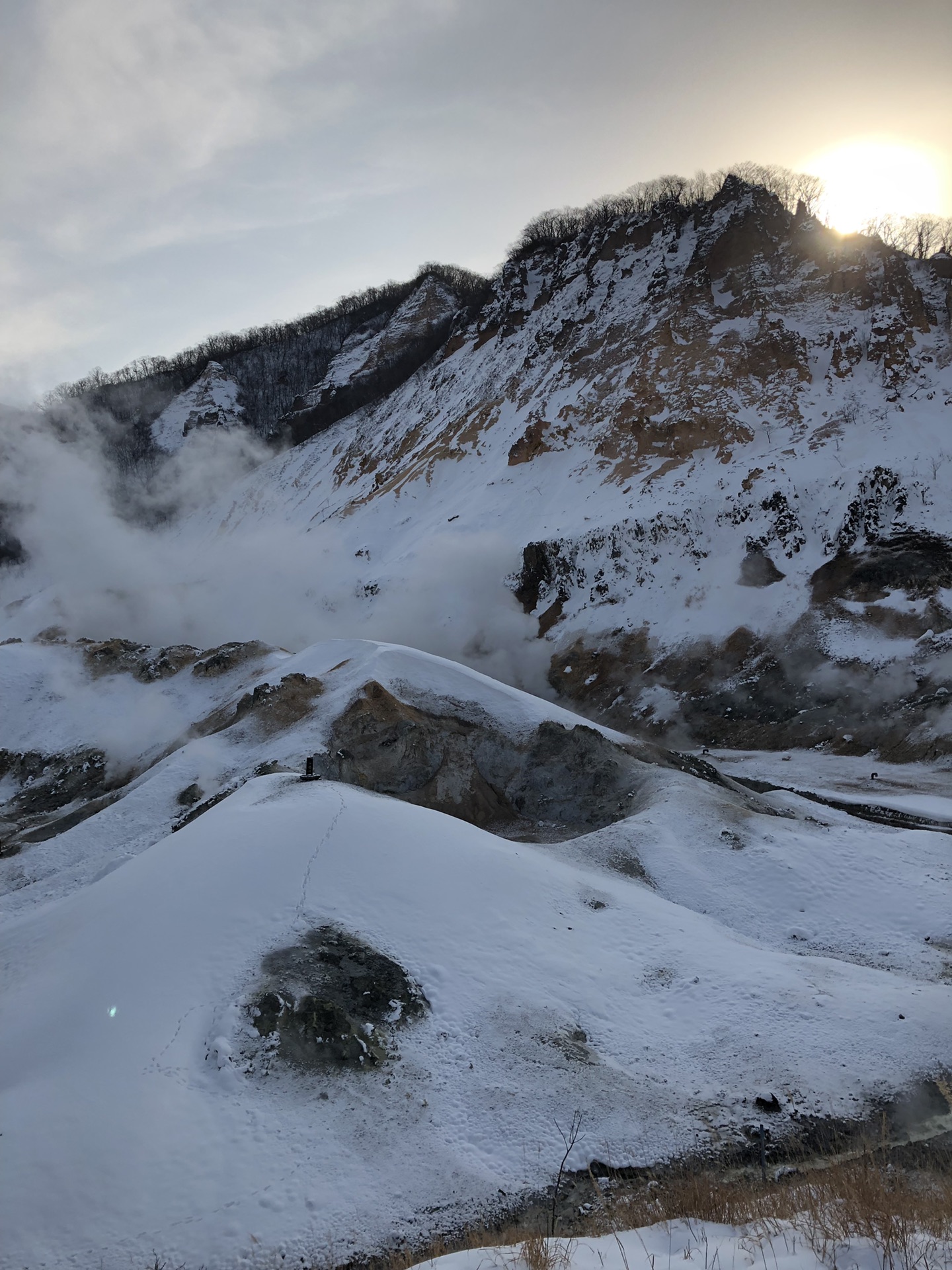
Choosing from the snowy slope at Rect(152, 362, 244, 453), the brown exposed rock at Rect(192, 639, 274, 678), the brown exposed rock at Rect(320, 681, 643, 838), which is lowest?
the brown exposed rock at Rect(320, 681, 643, 838)

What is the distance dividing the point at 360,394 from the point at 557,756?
67702 millimetres

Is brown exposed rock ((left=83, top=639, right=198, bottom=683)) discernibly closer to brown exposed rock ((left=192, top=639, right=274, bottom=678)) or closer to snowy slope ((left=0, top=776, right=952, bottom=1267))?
brown exposed rock ((left=192, top=639, right=274, bottom=678))

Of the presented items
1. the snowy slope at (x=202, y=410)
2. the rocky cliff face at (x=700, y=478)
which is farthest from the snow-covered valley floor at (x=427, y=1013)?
the snowy slope at (x=202, y=410)

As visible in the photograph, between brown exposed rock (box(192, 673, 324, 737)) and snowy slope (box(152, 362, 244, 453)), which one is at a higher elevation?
snowy slope (box(152, 362, 244, 453))

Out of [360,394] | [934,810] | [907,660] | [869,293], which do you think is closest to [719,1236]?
[934,810]

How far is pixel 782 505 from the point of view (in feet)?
133

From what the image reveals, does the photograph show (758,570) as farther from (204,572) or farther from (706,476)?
(204,572)

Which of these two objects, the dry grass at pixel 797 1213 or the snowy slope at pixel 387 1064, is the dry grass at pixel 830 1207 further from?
the snowy slope at pixel 387 1064

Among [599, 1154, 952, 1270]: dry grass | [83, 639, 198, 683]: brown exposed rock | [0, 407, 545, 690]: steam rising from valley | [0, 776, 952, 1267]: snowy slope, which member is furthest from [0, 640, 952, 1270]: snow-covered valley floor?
[0, 407, 545, 690]: steam rising from valley

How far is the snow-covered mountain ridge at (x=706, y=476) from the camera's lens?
34.3 meters

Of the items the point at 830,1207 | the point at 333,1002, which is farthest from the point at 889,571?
the point at 830,1207

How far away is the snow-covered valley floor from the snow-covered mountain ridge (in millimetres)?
15249

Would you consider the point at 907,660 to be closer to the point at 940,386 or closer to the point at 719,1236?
the point at 940,386

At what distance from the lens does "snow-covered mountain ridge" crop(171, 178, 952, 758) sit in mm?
34312
